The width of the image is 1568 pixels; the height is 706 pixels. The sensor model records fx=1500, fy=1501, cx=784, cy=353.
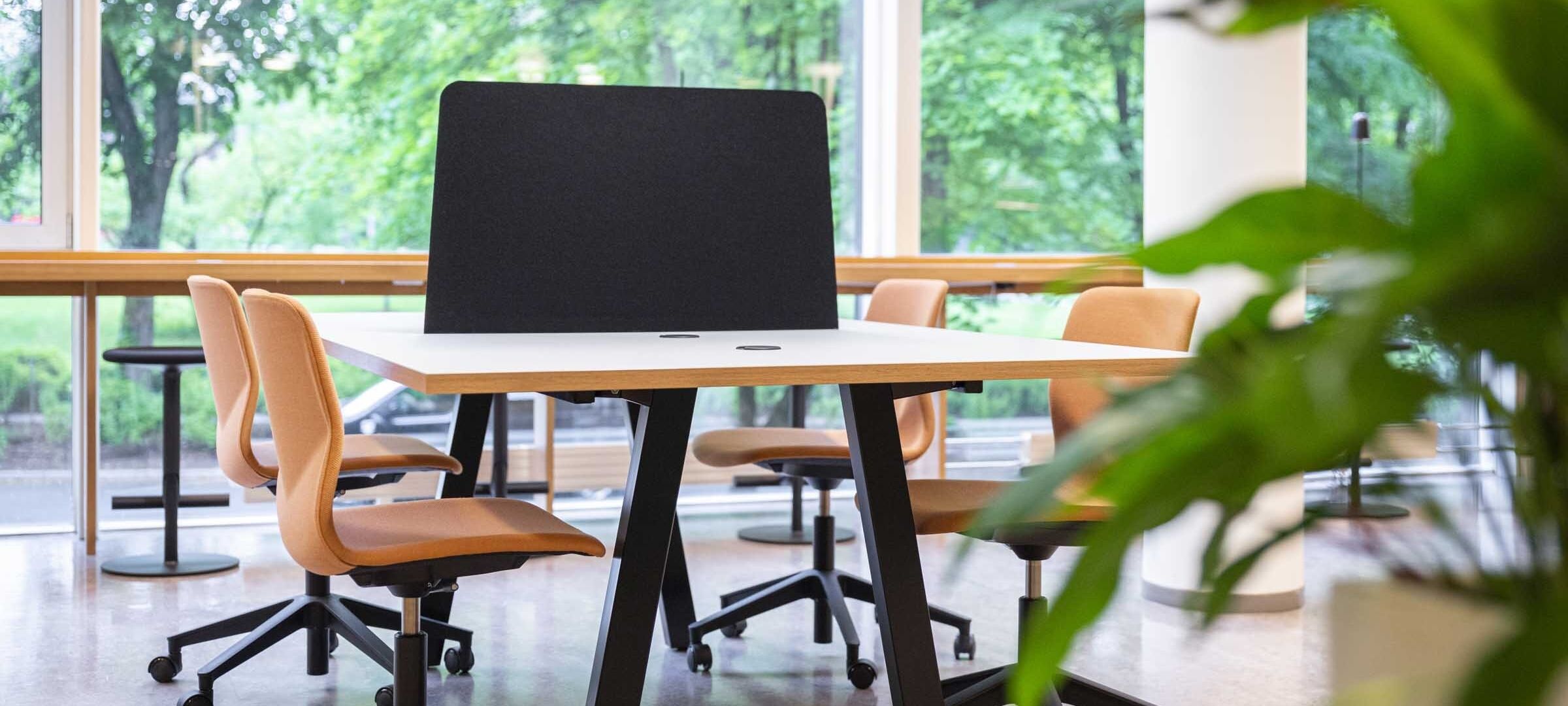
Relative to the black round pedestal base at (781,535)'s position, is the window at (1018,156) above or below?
above

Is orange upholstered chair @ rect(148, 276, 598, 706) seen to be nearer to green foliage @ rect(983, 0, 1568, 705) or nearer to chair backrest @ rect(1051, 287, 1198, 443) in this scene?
chair backrest @ rect(1051, 287, 1198, 443)

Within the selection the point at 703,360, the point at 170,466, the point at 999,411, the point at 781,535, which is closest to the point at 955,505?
the point at 703,360

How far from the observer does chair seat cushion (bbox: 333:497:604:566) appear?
1.92 metres

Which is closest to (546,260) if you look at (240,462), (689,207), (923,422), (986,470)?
(689,207)

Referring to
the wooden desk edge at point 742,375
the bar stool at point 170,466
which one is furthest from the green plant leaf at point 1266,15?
the bar stool at point 170,466

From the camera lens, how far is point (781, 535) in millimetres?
4465

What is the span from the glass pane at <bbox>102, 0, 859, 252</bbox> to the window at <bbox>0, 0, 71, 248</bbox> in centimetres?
14

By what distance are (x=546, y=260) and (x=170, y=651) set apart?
103 centimetres

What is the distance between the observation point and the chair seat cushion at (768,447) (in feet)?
10.1

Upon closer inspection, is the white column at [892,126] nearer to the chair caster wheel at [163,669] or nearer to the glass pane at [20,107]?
the glass pane at [20,107]

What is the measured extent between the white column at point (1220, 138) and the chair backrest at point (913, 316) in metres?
0.53

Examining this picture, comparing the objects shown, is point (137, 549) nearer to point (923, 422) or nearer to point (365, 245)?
point (365, 245)

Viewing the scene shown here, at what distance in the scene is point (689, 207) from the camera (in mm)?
2885

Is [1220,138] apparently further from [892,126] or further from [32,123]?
[32,123]
